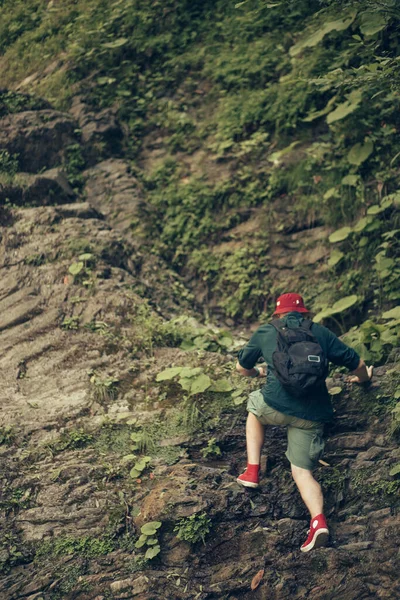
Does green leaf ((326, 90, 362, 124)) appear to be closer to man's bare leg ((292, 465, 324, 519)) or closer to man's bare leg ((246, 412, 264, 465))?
man's bare leg ((246, 412, 264, 465))

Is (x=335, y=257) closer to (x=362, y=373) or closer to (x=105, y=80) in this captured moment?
(x=362, y=373)

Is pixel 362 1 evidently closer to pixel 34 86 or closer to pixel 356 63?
pixel 356 63

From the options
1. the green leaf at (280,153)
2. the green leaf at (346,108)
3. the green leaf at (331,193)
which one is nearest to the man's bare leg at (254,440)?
the green leaf at (331,193)

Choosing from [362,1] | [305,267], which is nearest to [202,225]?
[305,267]

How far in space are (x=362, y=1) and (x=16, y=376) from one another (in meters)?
4.66

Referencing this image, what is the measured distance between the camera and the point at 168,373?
673cm

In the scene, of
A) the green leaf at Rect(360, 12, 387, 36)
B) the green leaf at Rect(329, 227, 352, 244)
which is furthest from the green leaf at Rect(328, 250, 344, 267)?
the green leaf at Rect(360, 12, 387, 36)

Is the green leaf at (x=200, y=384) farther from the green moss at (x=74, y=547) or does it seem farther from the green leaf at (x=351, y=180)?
the green leaf at (x=351, y=180)

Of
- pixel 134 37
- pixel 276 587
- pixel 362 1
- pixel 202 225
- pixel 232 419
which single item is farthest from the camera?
pixel 134 37

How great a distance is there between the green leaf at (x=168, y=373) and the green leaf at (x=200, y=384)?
0.22 metres

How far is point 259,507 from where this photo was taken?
566cm

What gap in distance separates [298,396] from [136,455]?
164 cm

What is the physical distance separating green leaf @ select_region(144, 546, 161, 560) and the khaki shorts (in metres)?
1.21

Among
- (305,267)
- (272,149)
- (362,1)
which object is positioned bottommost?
(305,267)
